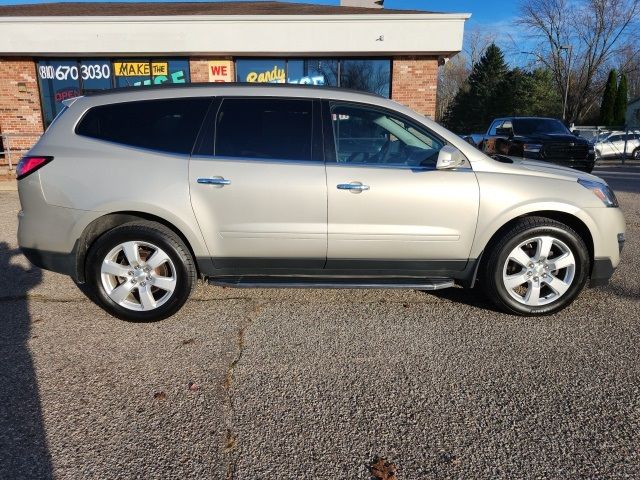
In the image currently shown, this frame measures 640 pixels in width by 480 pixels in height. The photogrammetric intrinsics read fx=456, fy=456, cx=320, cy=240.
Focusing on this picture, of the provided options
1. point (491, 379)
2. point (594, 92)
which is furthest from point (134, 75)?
point (594, 92)

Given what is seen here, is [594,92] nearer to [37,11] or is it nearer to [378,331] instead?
[37,11]

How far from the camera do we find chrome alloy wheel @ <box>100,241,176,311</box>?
3.49m

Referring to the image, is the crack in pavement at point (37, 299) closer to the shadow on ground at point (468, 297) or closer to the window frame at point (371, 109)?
the window frame at point (371, 109)

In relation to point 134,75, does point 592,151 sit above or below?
below

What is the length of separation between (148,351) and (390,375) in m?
1.63

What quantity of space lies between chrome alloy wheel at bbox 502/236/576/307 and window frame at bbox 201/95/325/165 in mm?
1707

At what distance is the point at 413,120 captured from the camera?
3.53 meters

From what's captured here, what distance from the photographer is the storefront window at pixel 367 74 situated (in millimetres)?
13086

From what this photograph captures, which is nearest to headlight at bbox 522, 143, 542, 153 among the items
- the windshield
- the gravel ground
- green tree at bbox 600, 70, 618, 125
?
the windshield

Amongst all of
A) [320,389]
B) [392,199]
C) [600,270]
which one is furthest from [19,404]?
[600,270]

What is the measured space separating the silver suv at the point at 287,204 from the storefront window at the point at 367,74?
10219mm

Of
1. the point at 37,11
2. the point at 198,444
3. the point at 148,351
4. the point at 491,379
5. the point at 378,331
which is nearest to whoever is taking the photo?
the point at 198,444

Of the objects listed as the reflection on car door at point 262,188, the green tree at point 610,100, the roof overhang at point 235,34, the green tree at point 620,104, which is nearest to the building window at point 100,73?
the roof overhang at point 235,34

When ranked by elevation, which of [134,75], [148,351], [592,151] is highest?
[134,75]
